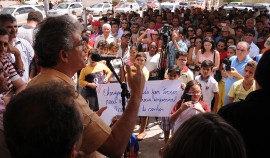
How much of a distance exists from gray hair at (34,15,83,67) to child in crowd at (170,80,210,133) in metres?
1.79

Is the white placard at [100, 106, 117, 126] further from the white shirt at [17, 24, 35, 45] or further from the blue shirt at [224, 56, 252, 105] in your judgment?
the white shirt at [17, 24, 35, 45]

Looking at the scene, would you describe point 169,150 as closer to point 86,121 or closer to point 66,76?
point 86,121

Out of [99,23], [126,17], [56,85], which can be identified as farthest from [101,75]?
[126,17]

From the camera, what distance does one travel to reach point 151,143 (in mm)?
4406

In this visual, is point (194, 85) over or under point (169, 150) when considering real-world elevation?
under

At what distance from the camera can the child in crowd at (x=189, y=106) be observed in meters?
3.19

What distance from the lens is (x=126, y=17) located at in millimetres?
11664

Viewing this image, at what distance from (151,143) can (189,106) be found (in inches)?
55.6

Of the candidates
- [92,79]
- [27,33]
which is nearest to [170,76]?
[92,79]

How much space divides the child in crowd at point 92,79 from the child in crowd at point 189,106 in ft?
4.43

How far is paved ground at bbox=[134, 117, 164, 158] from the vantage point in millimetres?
4086

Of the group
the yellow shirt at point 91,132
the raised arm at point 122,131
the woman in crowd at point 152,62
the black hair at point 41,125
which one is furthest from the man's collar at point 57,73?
the woman in crowd at point 152,62

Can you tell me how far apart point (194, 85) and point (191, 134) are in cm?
228

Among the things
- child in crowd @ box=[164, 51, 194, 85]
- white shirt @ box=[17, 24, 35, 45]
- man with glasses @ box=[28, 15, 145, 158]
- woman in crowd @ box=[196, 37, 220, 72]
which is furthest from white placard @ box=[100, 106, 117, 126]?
woman in crowd @ box=[196, 37, 220, 72]
